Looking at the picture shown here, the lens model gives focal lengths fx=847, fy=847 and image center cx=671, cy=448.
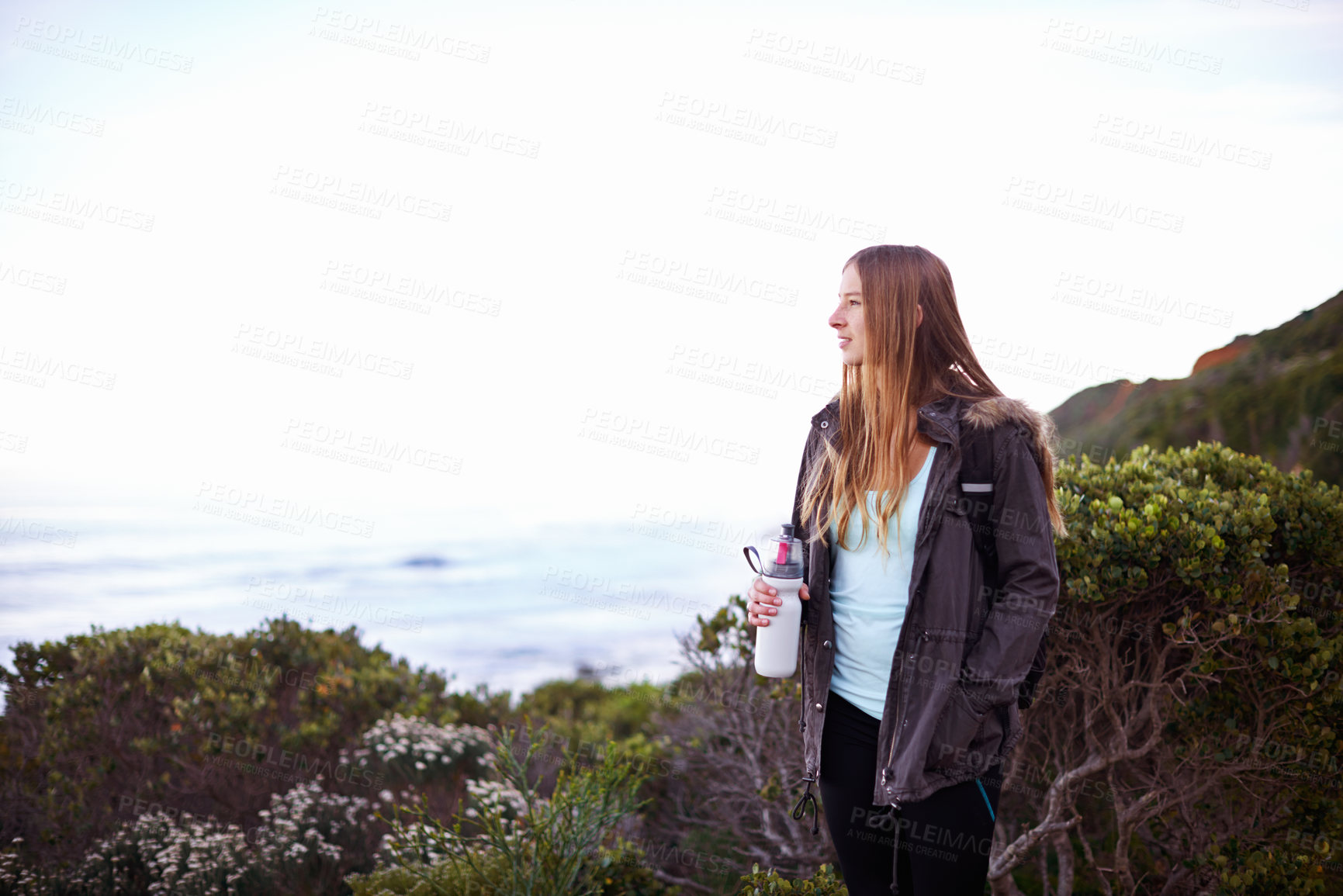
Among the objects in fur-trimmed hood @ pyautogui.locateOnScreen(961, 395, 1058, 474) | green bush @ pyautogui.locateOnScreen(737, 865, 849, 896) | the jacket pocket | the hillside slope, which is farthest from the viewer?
the hillside slope

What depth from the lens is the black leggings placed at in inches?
78.4

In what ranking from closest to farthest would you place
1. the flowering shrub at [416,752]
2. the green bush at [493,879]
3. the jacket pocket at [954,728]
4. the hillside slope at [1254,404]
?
1. the jacket pocket at [954,728]
2. the green bush at [493,879]
3. the flowering shrub at [416,752]
4. the hillside slope at [1254,404]

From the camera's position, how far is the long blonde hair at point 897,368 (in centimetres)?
221

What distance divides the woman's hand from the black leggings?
11.4 inches

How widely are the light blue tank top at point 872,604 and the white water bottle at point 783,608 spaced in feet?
0.44

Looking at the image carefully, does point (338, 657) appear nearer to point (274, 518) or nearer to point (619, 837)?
point (274, 518)

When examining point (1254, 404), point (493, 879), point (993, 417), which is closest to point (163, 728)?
point (493, 879)

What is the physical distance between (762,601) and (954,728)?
55cm

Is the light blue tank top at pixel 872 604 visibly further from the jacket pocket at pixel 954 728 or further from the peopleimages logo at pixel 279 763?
the peopleimages logo at pixel 279 763

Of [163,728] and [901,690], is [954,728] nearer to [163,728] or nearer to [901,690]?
[901,690]

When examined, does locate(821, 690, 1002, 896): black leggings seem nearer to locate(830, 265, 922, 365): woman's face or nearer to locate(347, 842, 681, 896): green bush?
locate(830, 265, 922, 365): woman's face

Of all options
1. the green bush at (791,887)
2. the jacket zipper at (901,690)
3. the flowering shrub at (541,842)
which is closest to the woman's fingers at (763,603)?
the jacket zipper at (901,690)

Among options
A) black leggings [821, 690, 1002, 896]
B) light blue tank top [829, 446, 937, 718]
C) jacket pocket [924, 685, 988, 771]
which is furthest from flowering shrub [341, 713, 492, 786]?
jacket pocket [924, 685, 988, 771]

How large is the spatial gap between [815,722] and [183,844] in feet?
12.1
